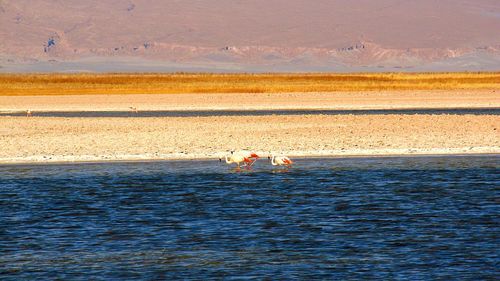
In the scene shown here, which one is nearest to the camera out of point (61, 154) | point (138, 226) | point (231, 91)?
point (138, 226)

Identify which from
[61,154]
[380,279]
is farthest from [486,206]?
[61,154]

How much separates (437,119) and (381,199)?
1938 centimetres

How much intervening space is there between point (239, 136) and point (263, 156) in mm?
4775

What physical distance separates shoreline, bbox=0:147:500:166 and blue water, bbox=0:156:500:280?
155 cm

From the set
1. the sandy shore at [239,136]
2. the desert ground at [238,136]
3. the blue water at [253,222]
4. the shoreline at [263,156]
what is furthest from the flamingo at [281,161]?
the sandy shore at [239,136]

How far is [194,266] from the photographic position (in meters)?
13.4

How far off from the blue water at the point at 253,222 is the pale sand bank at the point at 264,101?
26.6m

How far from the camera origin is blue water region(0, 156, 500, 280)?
523 inches

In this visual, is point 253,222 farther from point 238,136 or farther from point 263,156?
point 238,136

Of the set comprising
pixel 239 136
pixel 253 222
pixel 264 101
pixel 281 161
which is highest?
pixel 264 101

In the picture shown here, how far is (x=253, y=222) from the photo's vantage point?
55.1ft

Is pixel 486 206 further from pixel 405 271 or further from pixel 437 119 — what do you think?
pixel 437 119

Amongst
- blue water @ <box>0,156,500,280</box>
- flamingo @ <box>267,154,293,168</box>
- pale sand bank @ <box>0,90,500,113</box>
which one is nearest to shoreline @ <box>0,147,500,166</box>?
blue water @ <box>0,156,500,280</box>

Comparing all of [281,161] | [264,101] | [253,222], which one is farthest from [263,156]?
[264,101]
